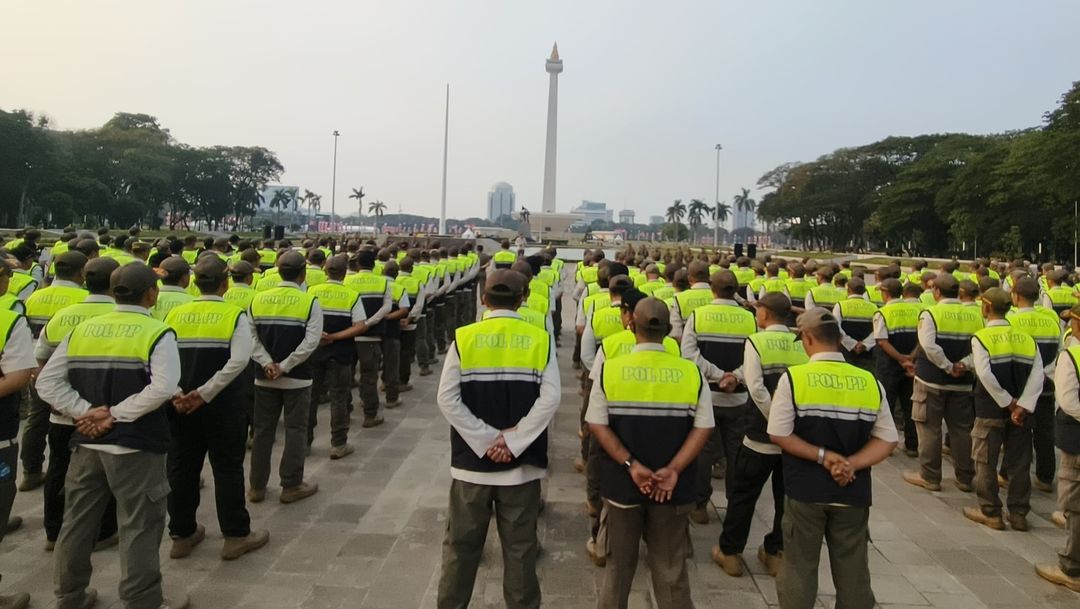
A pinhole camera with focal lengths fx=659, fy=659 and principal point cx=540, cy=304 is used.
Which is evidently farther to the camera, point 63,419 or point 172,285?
point 172,285

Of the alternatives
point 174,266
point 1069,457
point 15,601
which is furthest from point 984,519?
point 15,601

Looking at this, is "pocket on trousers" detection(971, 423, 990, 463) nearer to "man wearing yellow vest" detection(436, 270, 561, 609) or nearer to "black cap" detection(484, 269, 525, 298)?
"man wearing yellow vest" detection(436, 270, 561, 609)

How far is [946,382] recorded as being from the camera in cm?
546

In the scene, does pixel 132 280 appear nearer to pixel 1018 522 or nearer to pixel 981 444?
pixel 981 444

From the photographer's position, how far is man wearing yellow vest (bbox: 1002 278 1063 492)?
530 cm

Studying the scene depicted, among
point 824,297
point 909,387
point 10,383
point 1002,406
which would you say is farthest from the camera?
point 824,297

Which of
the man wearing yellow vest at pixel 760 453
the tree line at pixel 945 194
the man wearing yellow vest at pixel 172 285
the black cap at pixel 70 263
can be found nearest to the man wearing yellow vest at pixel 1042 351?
the man wearing yellow vest at pixel 760 453

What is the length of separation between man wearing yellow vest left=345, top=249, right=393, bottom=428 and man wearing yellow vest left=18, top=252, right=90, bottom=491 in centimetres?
237

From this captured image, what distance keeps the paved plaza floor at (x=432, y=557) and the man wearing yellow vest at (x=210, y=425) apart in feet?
0.69

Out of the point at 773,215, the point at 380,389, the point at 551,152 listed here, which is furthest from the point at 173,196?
the point at 380,389

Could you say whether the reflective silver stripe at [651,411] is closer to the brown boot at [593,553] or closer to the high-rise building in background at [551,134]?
the brown boot at [593,553]

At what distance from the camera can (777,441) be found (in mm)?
3219

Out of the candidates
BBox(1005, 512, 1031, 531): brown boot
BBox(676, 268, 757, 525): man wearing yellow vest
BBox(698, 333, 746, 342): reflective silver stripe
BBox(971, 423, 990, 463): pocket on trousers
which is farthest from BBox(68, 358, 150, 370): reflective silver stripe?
BBox(1005, 512, 1031, 531): brown boot

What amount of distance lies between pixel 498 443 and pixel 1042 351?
4838 millimetres
